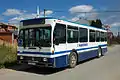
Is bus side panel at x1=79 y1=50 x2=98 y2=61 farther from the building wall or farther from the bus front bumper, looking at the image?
the building wall

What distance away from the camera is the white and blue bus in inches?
432

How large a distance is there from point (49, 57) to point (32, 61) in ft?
3.61

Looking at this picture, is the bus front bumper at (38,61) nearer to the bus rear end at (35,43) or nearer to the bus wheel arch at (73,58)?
Result: the bus rear end at (35,43)

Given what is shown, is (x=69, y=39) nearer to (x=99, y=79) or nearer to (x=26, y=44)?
(x=26, y=44)

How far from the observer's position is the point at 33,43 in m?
11.5

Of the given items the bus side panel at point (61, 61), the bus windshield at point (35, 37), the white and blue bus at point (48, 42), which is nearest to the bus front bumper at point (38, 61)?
the white and blue bus at point (48, 42)

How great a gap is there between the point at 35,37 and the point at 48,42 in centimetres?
94

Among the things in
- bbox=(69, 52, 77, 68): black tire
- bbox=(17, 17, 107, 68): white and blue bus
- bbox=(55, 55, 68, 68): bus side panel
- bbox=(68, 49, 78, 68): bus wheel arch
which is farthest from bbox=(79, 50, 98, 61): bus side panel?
bbox=(55, 55, 68, 68): bus side panel

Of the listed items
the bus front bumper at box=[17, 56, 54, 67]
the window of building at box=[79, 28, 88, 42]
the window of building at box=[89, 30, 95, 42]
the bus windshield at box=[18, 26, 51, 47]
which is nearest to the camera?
the bus front bumper at box=[17, 56, 54, 67]

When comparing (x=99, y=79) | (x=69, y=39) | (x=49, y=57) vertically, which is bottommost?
(x=99, y=79)

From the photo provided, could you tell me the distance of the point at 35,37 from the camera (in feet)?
37.9

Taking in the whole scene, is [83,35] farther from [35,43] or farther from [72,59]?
[35,43]

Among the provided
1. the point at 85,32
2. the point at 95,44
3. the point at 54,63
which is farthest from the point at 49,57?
the point at 95,44

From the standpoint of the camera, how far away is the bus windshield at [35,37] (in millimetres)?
11067
